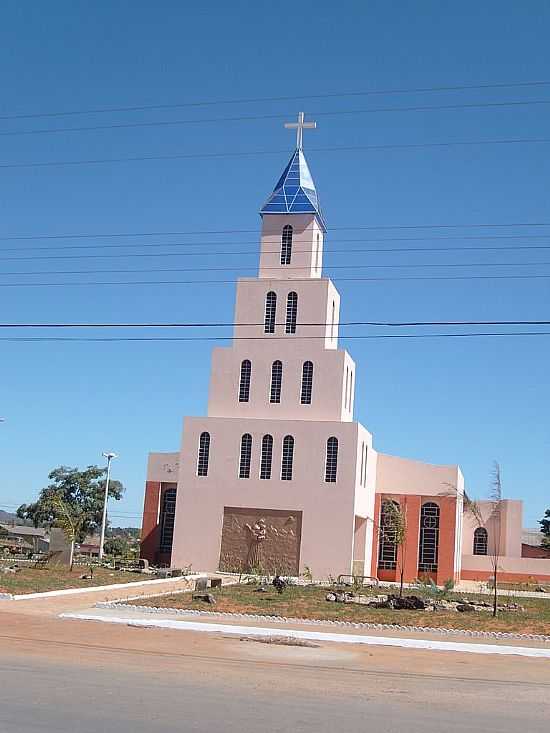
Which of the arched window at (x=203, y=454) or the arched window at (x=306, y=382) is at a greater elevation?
the arched window at (x=306, y=382)

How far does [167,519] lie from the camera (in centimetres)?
4412

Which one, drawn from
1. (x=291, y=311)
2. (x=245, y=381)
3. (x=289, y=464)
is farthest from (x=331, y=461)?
(x=291, y=311)

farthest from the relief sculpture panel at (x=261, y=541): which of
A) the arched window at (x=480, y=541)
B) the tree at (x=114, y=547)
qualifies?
the tree at (x=114, y=547)

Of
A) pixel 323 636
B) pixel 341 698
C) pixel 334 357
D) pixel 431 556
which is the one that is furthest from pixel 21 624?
pixel 431 556

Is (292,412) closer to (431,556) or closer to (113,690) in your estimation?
(431,556)

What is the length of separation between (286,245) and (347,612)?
23.8 meters

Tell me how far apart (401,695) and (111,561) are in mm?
31637

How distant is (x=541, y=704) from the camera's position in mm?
11719

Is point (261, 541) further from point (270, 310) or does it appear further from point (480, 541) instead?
point (480, 541)

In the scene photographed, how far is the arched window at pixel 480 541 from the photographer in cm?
5291

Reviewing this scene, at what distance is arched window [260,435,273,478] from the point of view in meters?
40.2

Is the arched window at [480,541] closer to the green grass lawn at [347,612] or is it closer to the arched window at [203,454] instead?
the arched window at [203,454]

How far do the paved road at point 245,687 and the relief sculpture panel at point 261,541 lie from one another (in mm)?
21571

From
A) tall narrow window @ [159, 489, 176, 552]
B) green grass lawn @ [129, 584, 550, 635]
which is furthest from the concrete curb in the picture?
tall narrow window @ [159, 489, 176, 552]
